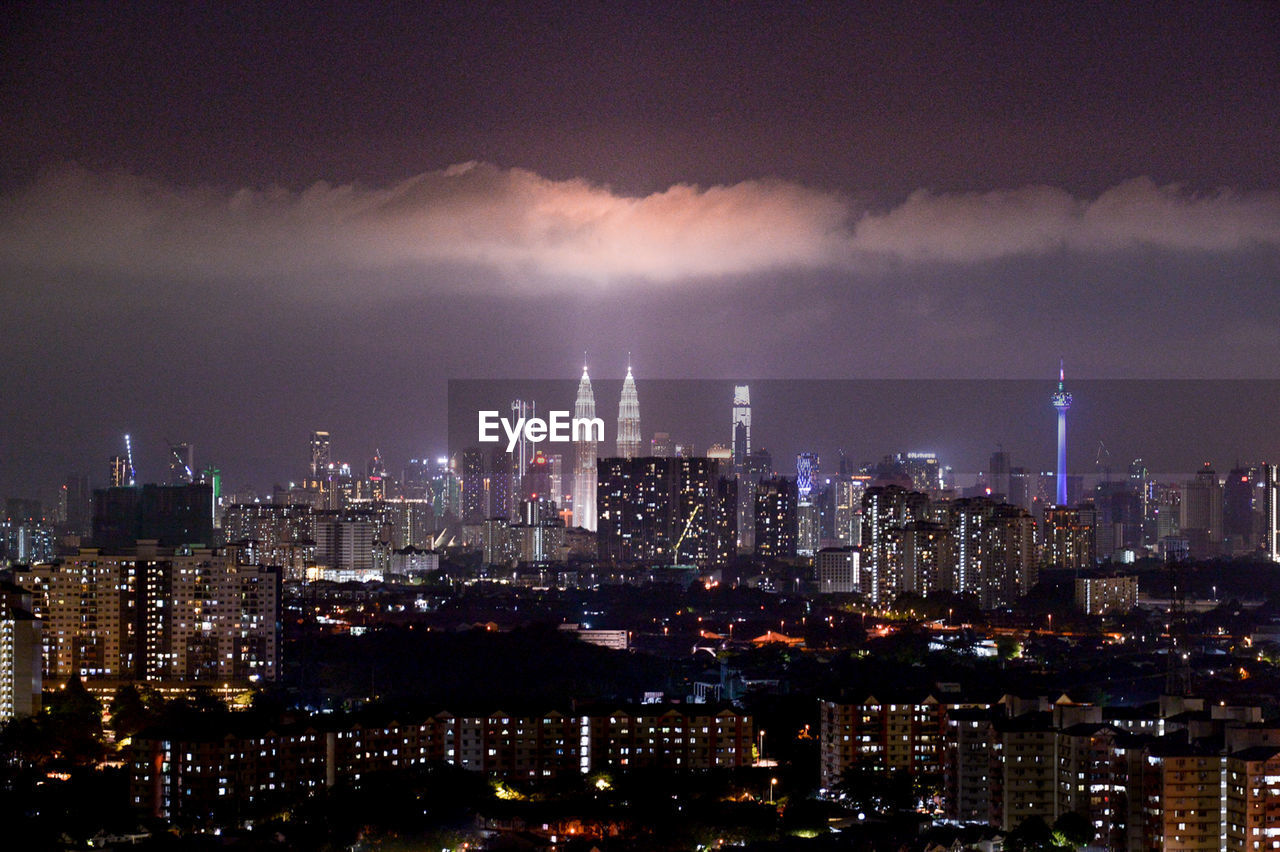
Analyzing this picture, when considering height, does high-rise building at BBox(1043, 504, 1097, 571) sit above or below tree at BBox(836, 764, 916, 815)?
above

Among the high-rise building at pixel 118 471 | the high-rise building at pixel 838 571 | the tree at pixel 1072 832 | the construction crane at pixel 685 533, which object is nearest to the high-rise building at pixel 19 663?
the tree at pixel 1072 832

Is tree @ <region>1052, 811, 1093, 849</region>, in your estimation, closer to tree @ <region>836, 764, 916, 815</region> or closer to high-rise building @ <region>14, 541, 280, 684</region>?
tree @ <region>836, 764, 916, 815</region>

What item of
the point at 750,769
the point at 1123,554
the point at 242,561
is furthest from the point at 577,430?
the point at 750,769

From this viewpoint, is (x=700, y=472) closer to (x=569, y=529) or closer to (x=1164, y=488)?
(x=569, y=529)

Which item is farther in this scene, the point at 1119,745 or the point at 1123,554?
A: the point at 1123,554

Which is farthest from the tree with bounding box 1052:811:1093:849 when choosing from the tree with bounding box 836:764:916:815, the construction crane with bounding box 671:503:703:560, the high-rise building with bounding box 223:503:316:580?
the construction crane with bounding box 671:503:703:560

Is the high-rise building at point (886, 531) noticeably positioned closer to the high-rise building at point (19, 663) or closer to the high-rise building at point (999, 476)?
the high-rise building at point (999, 476)
